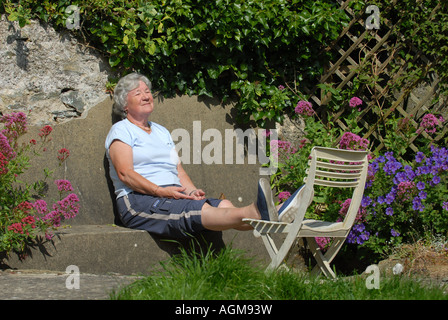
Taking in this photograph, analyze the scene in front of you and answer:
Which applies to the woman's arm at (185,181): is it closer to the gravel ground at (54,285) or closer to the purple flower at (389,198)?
the gravel ground at (54,285)

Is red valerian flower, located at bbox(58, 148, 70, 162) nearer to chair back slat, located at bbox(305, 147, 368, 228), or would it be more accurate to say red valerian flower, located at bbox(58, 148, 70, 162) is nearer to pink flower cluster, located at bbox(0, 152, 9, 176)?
pink flower cluster, located at bbox(0, 152, 9, 176)

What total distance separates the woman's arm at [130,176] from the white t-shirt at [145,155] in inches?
2.1

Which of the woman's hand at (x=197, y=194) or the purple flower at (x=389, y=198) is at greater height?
the woman's hand at (x=197, y=194)

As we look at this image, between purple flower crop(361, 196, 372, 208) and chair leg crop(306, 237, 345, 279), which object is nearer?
chair leg crop(306, 237, 345, 279)

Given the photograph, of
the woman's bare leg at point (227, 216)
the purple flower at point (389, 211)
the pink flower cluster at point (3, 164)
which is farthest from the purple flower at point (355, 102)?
the pink flower cluster at point (3, 164)

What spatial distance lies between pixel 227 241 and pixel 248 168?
0.69 meters

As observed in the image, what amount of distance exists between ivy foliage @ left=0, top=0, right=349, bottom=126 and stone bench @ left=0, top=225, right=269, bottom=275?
4.14 ft

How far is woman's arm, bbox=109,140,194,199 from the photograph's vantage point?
338 centimetres

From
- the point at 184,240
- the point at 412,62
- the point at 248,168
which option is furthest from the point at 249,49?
the point at 184,240

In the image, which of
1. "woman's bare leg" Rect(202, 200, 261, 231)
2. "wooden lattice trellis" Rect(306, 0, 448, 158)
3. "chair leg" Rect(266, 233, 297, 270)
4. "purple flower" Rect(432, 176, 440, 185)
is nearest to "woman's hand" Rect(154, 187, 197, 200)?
"woman's bare leg" Rect(202, 200, 261, 231)

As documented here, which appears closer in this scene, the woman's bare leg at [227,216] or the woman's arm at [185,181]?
the woman's bare leg at [227,216]

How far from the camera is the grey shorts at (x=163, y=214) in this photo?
3240 mm

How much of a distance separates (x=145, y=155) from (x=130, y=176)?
0.23 meters
